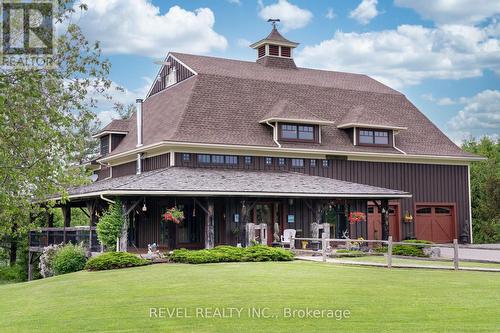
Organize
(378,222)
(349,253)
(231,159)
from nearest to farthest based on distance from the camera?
(349,253)
(231,159)
(378,222)

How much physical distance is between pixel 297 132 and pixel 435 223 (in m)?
10.0

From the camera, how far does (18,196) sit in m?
14.0

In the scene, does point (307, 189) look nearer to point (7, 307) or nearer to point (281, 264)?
point (281, 264)

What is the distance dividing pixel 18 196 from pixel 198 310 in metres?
4.45

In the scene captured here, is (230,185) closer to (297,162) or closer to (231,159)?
(231,159)

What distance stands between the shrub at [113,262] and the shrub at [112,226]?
2851 mm

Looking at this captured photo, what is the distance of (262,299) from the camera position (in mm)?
14266

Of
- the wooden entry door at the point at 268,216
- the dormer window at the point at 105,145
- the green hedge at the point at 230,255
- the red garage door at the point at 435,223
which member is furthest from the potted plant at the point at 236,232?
the dormer window at the point at 105,145

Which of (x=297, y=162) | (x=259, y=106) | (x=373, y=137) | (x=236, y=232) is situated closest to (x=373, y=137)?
(x=373, y=137)

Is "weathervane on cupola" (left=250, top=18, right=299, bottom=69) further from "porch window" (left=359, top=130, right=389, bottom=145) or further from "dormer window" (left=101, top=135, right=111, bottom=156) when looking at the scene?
"dormer window" (left=101, top=135, right=111, bottom=156)

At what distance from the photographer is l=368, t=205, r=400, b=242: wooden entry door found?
35.5m

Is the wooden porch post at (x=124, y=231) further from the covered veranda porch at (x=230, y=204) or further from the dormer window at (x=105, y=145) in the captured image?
the dormer window at (x=105, y=145)

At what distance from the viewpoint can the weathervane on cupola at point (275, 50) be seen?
41.2 m

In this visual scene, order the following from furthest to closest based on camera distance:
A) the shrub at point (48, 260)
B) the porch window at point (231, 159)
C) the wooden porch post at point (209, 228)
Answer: the porch window at point (231, 159) → the shrub at point (48, 260) → the wooden porch post at point (209, 228)
